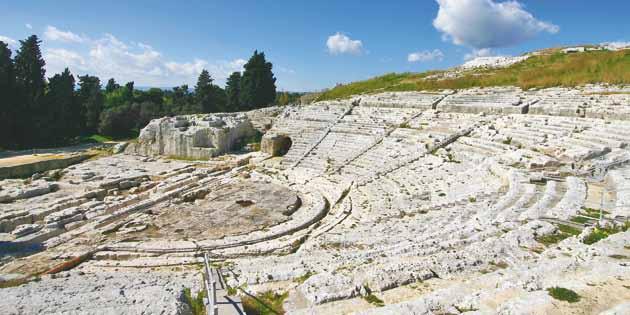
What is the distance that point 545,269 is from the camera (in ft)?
16.3

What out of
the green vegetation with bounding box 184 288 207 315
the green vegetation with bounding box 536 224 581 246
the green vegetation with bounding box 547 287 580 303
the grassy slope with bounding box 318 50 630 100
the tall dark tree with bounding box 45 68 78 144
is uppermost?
the grassy slope with bounding box 318 50 630 100

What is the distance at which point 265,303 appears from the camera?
5434 mm

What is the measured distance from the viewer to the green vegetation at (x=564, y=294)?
4.02 metres

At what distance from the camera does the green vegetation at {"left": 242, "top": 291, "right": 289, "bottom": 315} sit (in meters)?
5.21

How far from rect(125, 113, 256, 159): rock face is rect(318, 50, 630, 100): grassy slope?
12.1 m

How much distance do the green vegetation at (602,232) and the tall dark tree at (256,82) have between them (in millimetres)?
35342

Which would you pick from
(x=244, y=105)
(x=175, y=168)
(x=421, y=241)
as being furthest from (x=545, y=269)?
(x=244, y=105)

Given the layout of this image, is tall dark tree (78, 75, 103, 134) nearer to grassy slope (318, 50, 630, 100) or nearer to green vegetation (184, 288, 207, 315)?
grassy slope (318, 50, 630, 100)

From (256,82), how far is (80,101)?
1626 cm

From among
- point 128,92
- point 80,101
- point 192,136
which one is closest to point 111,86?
point 128,92

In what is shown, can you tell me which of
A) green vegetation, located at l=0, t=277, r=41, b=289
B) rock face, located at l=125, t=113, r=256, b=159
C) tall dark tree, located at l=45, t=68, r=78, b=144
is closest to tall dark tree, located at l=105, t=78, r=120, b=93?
tall dark tree, located at l=45, t=68, r=78, b=144

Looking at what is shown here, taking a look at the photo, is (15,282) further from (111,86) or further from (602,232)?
(111,86)

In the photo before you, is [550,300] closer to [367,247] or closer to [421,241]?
[421,241]

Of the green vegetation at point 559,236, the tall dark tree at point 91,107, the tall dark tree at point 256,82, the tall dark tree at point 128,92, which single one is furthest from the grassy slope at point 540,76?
the tall dark tree at point 128,92
